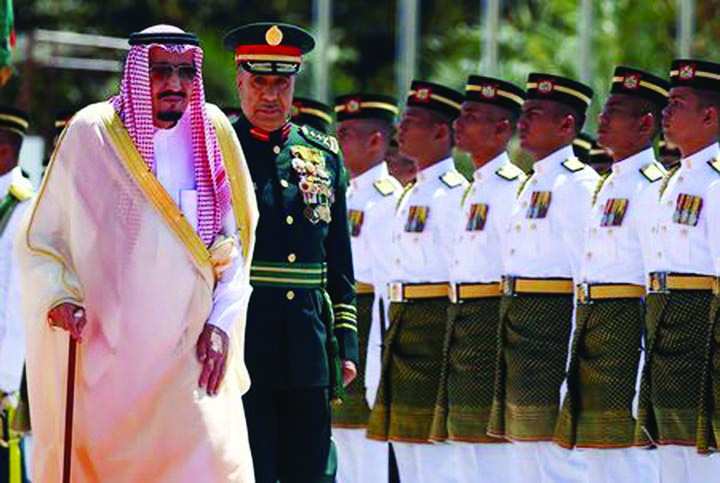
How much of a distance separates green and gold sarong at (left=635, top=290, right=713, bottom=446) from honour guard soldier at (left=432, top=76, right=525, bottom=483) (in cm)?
148

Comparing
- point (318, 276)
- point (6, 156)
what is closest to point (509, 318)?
point (318, 276)

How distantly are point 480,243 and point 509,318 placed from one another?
1.83 feet

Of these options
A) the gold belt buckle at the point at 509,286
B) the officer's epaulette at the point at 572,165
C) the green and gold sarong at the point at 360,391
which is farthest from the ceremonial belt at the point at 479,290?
the green and gold sarong at the point at 360,391

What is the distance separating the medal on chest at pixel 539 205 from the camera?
12.0 metres

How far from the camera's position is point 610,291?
11.3 m

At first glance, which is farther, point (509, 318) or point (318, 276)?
point (509, 318)

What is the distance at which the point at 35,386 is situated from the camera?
8.67 metres

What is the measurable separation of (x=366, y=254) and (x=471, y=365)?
152 cm

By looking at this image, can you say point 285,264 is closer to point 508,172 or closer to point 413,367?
point 508,172

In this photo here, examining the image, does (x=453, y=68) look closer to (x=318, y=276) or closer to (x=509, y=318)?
(x=509, y=318)

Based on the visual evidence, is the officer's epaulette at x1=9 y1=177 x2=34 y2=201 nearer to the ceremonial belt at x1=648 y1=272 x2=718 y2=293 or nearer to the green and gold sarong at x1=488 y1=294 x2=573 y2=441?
the green and gold sarong at x1=488 y1=294 x2=573 y2=441

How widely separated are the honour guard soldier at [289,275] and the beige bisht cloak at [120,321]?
1001mm

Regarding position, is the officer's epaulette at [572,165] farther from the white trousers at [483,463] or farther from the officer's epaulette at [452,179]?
the white trousers at [483,463]

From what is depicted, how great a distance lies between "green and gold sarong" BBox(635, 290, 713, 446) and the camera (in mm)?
10758
